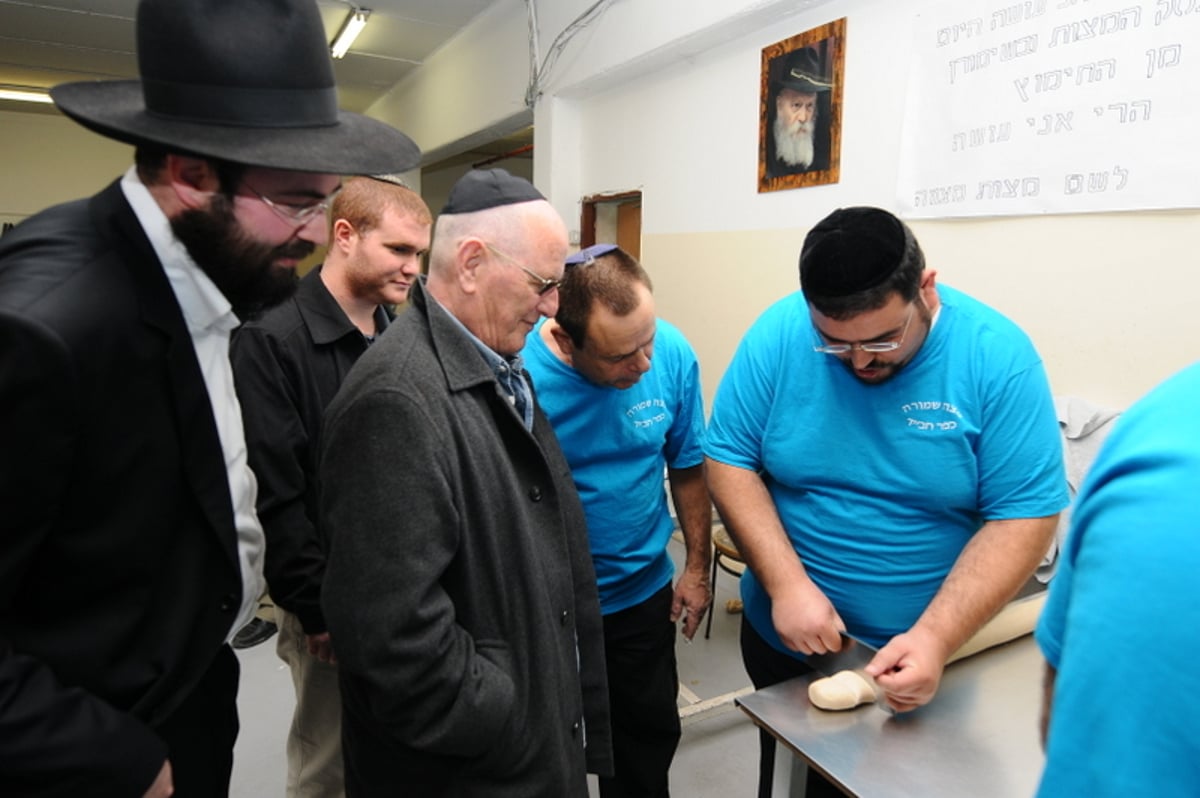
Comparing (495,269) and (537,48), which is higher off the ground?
(537,48)

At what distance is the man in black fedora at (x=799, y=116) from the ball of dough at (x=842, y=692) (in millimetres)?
1979

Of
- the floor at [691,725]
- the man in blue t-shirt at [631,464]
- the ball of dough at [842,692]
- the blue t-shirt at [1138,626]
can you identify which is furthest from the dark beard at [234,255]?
the floor at [691,725]

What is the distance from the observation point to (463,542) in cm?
99

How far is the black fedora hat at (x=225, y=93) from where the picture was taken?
0.78 meters

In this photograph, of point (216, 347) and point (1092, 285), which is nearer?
point (216, 347)

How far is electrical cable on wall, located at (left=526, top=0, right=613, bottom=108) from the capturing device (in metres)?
3.79

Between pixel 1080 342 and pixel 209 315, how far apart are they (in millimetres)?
2053

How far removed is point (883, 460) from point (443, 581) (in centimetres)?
78

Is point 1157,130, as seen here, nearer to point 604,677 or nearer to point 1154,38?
point 1154,38

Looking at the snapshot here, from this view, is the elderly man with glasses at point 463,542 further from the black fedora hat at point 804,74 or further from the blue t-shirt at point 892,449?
the black fedora hat at point 804,74

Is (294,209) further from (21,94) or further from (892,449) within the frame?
(21,94)

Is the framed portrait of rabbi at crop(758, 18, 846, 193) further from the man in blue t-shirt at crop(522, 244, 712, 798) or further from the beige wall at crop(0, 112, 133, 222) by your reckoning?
the beige wall at crop(0, 112, 133, 222)

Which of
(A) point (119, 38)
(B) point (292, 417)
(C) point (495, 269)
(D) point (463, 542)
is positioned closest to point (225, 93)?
(C) point (495, 269)

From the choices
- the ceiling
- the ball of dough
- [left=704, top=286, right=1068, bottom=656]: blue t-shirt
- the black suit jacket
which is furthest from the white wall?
the black suit jacket
